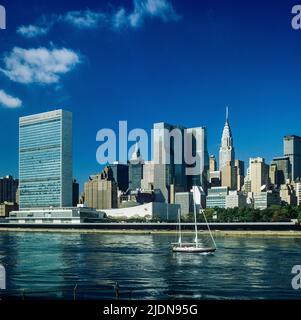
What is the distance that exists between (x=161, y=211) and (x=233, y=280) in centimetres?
6524

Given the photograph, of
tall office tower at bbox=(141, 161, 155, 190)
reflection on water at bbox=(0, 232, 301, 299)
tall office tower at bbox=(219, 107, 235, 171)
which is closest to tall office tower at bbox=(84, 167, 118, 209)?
tall office tower at bbox=(141, 161, 155, 190)

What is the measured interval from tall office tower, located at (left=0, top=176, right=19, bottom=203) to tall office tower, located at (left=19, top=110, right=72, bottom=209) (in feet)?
44.7

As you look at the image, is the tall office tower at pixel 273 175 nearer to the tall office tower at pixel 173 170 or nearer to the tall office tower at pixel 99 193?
the tall office tower at pixel 173 170

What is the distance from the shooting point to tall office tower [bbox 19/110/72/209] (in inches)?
2714

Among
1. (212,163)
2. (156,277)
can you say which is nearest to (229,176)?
(212,163)

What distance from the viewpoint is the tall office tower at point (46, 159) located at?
68.9 metres

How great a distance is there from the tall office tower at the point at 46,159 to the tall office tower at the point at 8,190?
13.6 m

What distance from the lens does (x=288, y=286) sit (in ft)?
39.8

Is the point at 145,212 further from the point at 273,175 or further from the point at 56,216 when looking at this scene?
the point at 273,175

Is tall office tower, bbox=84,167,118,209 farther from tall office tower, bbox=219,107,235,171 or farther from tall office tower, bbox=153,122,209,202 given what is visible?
tall office tower, bbox=219,107,235,171

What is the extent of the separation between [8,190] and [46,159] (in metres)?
21.9

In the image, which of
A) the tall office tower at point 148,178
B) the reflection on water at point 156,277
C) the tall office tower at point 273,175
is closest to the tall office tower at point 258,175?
the tall office tower at point 273,175

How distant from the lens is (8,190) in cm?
9088

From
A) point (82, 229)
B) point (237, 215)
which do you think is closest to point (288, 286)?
point (237, 215)
